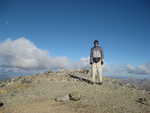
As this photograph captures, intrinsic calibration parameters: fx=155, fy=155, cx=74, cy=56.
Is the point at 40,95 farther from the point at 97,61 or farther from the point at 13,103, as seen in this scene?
the point at 97,61

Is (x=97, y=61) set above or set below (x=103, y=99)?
above

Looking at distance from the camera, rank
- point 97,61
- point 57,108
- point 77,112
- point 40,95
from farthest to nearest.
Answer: point 97,61
point 40,95
point 57,108
point 77,112

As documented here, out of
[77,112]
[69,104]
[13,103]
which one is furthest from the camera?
[13,103]

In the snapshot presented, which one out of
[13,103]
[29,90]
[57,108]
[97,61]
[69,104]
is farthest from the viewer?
[97,61]

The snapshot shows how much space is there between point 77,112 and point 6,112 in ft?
12.0

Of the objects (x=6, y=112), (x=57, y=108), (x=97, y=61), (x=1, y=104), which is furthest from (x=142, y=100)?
(x=1, y=104)

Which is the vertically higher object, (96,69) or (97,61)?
(97,61)

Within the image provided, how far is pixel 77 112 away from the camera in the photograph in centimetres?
768

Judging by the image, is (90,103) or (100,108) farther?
(90,103)

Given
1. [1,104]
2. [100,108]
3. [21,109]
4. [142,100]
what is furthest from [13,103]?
[142,100]

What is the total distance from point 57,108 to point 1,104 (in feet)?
12.1

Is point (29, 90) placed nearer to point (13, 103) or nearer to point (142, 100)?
point (13, 103)

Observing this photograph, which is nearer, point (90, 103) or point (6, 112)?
point (6, 112)

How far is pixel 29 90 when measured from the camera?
1294 centimetres
